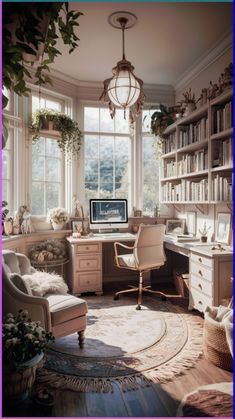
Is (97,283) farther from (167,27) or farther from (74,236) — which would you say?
(167,27)

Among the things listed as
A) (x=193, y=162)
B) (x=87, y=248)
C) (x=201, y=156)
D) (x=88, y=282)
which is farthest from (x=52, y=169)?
(x=201, y=156)

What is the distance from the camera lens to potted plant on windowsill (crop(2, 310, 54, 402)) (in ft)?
5.32

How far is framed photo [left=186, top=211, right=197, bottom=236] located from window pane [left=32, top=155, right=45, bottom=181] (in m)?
2.10

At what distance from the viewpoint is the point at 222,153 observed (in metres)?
3.11

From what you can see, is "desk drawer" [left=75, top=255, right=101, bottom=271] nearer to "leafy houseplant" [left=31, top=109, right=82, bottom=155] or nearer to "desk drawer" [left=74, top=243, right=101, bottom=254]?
"desk drawer" [left=74, top=243, right=101, bottom=254]

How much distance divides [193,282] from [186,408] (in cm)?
→ 155

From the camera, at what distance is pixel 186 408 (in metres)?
1.72

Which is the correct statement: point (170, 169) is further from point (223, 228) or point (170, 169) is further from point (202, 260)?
point (202, 260)

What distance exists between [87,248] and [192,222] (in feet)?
4.83

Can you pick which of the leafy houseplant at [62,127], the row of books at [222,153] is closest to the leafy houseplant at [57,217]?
the leafy houseplant at [62,127]

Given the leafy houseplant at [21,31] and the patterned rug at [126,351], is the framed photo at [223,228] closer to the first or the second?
the patterned rug at [126,351]

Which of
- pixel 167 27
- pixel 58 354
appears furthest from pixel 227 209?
pixel 58 354

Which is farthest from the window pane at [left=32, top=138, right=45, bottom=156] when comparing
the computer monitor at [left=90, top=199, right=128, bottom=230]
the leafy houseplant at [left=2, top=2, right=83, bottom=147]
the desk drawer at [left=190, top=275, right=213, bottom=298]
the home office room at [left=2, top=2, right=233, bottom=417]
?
the leafy houseplant at [left=2, top=2, right=83, bottom=147]

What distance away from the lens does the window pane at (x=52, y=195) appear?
13.9ft
